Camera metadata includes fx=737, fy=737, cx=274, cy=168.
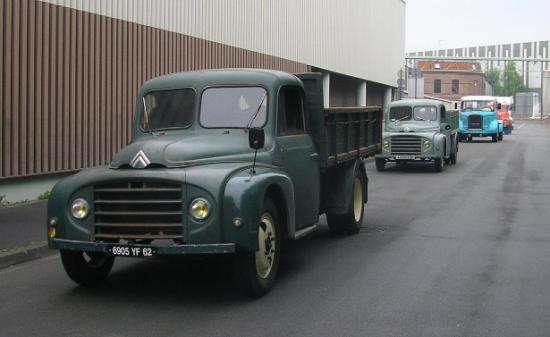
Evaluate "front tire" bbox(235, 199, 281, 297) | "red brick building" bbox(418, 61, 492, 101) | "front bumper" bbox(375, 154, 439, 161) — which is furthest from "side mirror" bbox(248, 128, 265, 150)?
"red brick building" bbox(418, 61, 492, 101)

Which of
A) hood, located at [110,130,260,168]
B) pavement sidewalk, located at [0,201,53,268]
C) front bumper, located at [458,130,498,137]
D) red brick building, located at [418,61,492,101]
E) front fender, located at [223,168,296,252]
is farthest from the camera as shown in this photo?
red brick building, located at [418,61,492,101]

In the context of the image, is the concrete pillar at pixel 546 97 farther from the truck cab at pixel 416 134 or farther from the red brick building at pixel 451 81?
the truck cab at pixel 416 134

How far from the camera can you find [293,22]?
2777cm

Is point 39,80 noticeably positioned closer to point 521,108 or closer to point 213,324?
point 213,324

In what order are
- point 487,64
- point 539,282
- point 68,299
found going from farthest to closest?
point 487,64 → point 539,282 → point 68,299

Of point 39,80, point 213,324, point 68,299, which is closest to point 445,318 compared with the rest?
point 213,324

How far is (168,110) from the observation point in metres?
8.02

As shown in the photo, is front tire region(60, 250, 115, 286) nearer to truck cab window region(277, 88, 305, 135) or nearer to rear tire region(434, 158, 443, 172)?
truck cab window region(277, 88, 305, 135)

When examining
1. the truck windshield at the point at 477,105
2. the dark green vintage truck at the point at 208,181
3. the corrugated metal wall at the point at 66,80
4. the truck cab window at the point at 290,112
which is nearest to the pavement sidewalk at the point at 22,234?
the corrugated metal wall at the point at 66,80

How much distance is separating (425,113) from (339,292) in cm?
1620

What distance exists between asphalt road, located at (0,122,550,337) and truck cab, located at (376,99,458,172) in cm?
1006

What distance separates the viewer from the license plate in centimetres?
634

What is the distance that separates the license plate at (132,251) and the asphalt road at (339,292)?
18.7 inches

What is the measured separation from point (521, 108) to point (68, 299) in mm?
111140
